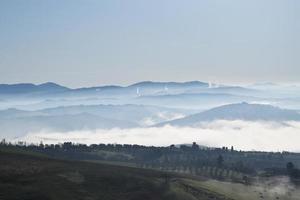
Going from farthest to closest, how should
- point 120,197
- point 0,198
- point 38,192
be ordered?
point 120,197
point 38,192
point 0,198

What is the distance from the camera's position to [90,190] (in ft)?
647

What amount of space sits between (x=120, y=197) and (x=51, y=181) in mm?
27293

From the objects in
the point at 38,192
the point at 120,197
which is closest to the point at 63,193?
the point at 38,192

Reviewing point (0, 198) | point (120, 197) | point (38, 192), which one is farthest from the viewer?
point (120, 197)

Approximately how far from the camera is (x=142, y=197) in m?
198

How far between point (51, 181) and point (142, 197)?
3508cm

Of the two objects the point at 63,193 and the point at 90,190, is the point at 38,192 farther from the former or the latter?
the point at 90,190

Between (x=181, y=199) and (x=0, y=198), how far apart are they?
67.0 metres

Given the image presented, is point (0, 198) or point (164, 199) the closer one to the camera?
point (0, 198)

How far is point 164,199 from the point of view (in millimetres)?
198125

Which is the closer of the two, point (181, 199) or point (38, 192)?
point (38, 192)

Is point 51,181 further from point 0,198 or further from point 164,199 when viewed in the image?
point 164,199

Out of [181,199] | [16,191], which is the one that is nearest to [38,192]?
[16,191]

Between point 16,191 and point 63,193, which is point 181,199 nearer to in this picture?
point 63,193
